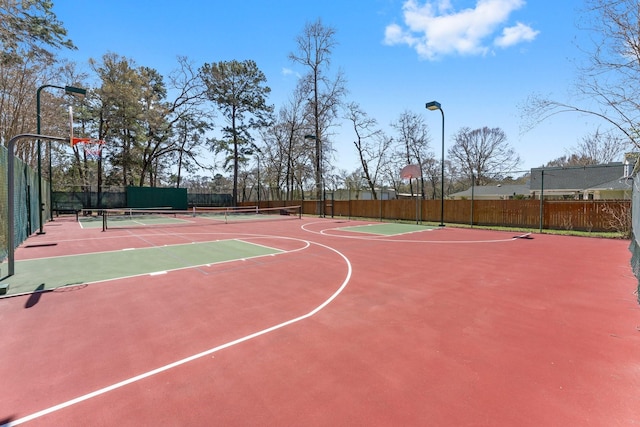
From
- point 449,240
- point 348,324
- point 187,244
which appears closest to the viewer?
point 348,324

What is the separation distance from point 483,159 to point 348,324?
44.9 metres

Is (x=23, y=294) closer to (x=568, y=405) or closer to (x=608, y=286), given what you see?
(x=568, y=405)

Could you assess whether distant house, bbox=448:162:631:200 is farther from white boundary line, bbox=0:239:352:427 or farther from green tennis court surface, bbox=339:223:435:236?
white boundary line, bbox=0:239:352:427

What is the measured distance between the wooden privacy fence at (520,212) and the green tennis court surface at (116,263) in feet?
45.6

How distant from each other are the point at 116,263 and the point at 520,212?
1826cm

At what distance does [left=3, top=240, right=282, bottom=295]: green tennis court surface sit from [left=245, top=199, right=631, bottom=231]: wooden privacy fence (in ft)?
45.6

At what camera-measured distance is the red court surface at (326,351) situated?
2.40 meters

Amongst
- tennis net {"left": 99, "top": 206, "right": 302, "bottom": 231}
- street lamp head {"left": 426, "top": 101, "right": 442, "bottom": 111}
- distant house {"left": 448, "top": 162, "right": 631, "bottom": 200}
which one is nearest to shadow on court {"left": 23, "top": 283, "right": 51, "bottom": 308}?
tennis net {"left": 99, "top": 206, "right": 302, "bottom": 231}

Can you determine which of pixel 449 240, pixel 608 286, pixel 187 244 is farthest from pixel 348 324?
pixel 449 240

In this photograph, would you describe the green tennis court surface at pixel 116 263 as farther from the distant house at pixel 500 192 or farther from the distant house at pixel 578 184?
the distant house at pixel 500 192

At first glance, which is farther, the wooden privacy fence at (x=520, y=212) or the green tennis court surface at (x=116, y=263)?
the wooden privacy fence at (x=520, y=212)

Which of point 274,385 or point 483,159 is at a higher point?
point 483,159

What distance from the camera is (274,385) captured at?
2.72 metres

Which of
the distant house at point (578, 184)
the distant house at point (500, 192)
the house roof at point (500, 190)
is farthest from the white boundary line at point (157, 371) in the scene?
the house roof at point (500, 190)
